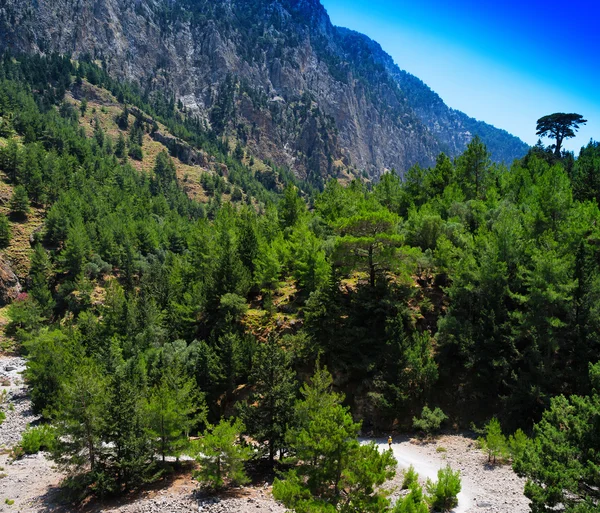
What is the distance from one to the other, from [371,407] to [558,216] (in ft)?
79.4

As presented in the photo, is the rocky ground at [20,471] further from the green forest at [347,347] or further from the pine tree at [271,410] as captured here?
the pine tree at [271,410]

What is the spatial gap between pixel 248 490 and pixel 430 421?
521 inches

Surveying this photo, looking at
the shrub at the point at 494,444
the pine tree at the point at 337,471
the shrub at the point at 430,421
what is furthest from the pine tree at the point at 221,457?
the shrub at the point at 494,444

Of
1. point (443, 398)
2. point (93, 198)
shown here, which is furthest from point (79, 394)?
point (93, 198)

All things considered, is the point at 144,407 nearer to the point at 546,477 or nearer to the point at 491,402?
the point at 546,477

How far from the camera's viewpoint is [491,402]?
93.4 feet

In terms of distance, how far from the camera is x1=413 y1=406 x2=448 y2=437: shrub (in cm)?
2777

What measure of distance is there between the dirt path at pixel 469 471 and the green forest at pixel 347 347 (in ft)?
6.85

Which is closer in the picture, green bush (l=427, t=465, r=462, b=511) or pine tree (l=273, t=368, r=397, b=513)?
pine tree (l=273, t=368, r=397, b=513)

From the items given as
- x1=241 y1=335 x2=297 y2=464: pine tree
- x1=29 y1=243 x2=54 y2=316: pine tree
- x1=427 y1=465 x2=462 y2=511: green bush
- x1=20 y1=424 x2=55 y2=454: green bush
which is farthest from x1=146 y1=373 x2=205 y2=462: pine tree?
x1=29 y1=243 x2=54 y2=316: pine tree

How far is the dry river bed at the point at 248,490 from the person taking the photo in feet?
64.4

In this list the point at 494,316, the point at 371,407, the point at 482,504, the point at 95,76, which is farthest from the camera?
→ the point at 95,76

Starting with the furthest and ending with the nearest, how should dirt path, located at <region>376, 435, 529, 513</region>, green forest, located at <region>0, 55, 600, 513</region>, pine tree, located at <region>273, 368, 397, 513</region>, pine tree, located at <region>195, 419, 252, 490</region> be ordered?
pine tree, located at <region>195, 419, 252, 490</region>
dirt path, located at <region>376, 435, 529, 513</region>
green forest, located at <region>0, 55, 600, 513</region>
pine tree, located at <region>273, 368, 397, 513</region>

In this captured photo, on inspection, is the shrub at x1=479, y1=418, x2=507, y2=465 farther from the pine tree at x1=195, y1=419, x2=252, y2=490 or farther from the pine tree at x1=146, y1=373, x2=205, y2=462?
the pine tree at x1=146, y1=373, x2=205, y2=462
